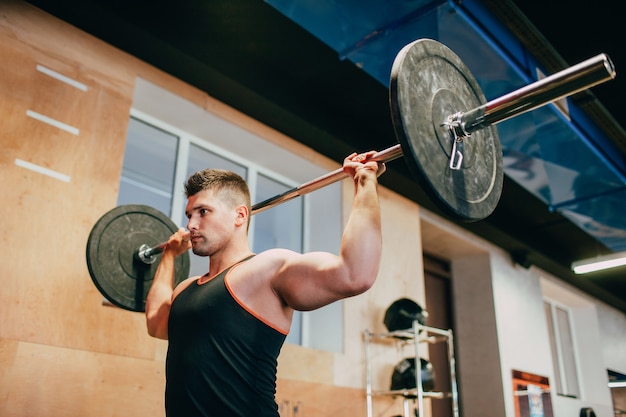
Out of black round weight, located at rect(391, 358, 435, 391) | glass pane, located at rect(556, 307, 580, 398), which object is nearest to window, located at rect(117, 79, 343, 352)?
black round weight, located at rect(391, 358, 435, 391)

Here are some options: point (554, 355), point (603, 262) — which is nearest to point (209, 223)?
point (603, 262)

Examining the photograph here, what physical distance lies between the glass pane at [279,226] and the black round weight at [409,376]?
29.4 inches

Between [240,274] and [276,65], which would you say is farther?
[276,65]

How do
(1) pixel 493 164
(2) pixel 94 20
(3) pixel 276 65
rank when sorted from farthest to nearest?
(3) pixel 276 65, (2) pixel 94 20, (1) pixel 493 164

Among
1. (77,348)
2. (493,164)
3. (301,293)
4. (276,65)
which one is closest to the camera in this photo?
(301,293)

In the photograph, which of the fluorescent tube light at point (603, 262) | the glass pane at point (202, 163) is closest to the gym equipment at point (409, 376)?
the glass pane at point (202, 163)

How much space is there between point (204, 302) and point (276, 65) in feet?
7.81

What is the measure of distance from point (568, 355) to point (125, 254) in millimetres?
7107

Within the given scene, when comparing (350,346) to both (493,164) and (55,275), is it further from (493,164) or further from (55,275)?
(493,164)

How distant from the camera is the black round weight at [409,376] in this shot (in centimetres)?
393

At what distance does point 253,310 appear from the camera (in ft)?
5.06

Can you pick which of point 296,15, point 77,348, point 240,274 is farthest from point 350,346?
point 240,274

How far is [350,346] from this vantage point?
3.99 m

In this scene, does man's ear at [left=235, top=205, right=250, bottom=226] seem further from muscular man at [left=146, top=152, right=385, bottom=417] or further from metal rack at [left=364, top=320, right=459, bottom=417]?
metal rack at [left=364, top=320, right=459, bottom=417]
